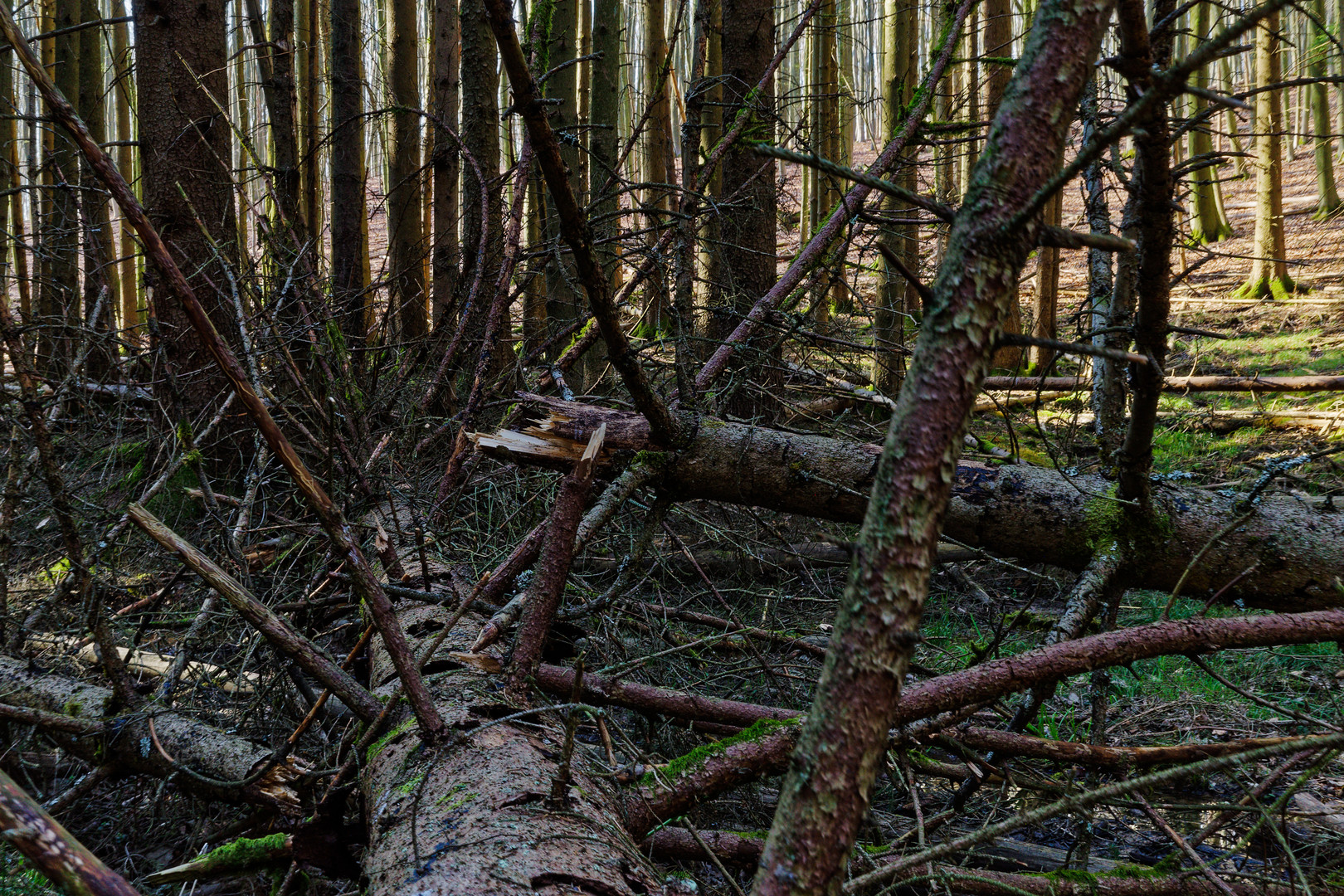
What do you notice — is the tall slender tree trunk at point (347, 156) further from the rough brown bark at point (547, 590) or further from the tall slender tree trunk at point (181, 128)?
the rough brown bark at point (547, 590)

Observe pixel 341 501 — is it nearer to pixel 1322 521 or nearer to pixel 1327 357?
pixel 1322 521

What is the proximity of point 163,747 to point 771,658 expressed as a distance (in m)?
1.95

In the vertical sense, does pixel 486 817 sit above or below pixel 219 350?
below

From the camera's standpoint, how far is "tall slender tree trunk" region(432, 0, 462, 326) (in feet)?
19.6

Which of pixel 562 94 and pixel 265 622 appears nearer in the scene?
pixel 265 622

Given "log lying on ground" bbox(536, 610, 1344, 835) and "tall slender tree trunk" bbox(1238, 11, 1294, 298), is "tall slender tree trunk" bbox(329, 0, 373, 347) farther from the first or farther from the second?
"tall slender tree trunk" bbox(1238, 11, 1294, 298)

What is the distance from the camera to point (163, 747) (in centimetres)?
201

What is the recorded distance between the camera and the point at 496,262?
4.40 metres

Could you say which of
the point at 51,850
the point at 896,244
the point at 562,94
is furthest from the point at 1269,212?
the point at 51,850

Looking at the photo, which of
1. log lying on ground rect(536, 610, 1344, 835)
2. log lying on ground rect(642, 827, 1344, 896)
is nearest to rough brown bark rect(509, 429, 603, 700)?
log lying on ground rect(536, 610, 1344, 835)

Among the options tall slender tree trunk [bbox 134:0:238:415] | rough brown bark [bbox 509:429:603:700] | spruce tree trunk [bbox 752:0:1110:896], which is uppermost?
tall slender tree trunk [bbox 134:0:238:415]

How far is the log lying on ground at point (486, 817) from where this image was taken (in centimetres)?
126

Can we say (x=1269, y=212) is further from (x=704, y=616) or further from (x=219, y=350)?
(x=219, y=350)

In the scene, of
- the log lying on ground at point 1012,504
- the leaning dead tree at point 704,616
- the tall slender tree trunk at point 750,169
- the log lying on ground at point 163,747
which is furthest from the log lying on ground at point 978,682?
the tall slender tree trunk at point 750,169
